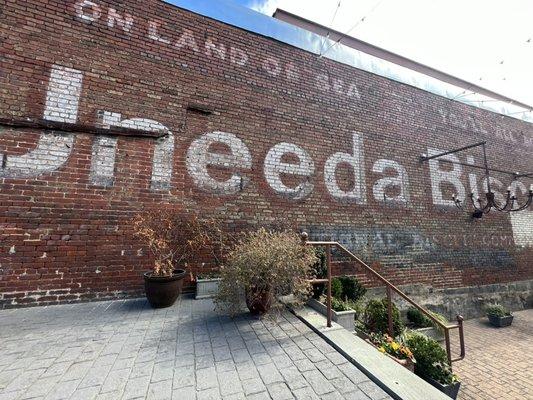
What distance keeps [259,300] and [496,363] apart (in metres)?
4.34

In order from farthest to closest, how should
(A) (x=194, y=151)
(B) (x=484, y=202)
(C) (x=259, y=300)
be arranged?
(B) (x=484, y=202) → (A) (x=194, y=151) → (C) (x=259, y=300)

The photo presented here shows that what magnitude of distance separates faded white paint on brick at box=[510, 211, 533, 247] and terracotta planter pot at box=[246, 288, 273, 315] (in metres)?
8.66

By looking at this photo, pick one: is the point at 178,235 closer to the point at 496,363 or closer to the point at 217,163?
the point at 217,163

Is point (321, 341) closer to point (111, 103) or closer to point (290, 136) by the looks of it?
point (290, 136)

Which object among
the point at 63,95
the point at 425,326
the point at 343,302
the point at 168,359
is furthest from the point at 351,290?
the point at 63,95

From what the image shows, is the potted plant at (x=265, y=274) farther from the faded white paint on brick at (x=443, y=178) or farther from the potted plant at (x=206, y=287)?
the faded white paint on brick at (x=443, y=178)

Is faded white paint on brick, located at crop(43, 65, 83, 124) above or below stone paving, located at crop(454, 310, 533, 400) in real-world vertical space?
above

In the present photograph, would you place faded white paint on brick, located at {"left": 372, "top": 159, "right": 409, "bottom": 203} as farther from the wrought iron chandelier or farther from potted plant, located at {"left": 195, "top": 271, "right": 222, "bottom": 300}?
potted plant, located at {"left": 195, "top": 271, "right": 222, "bottom": 300}

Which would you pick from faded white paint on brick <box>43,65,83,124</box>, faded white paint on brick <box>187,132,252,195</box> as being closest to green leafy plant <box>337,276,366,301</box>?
faded white paint on brick <box>187,132,252,195</box>

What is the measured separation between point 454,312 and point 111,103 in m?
8.40

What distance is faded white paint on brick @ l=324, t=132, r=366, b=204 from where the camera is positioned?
573cm

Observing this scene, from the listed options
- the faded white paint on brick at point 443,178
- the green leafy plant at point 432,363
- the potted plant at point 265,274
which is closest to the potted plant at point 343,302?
the potted plant at point 265,274

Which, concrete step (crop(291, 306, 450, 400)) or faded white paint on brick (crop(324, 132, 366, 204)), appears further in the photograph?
faded white paint on brick (crop(324, 132, 366, 204))

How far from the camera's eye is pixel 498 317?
6180mm
